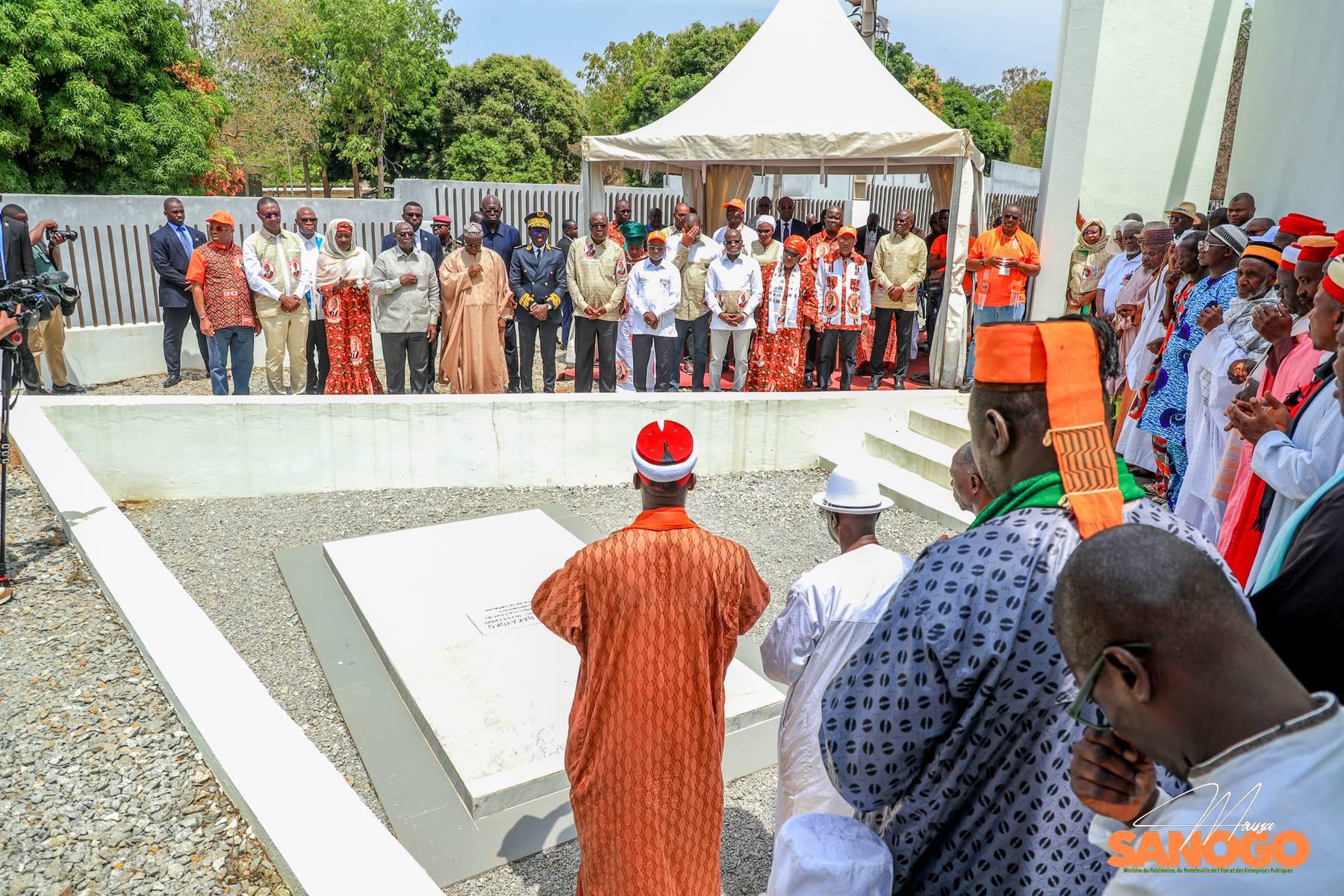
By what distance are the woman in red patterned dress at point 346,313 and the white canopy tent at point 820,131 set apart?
2920 mm

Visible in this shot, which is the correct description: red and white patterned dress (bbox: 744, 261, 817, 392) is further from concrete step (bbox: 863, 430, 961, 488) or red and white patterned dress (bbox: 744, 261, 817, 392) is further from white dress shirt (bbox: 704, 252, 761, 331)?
concrete step (bbox: 863, 430, 961, 488)

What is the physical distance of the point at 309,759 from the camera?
A: 2.97m

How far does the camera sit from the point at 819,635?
8.20 feet

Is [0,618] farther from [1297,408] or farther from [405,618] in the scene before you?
[1297,408]

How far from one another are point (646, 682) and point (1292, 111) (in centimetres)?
834

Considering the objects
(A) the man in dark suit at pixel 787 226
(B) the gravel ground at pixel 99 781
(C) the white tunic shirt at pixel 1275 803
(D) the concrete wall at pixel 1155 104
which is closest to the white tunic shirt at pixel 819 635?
(C) the white tunic shirt at pixel 1275 803

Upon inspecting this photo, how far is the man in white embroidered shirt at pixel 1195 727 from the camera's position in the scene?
906 mm

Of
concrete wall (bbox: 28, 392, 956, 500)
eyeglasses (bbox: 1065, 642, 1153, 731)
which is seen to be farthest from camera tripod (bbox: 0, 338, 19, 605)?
eyeglasses (bbox: 1065, 642, 1153, 731)

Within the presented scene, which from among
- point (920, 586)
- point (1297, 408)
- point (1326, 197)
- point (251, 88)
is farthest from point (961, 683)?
point (251, 88)

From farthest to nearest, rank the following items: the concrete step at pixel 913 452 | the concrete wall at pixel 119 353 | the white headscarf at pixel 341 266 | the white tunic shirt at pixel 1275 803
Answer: the concrete wall at pixel 119 353
the white headscarf at pixel 341 266
the concrete step at pixel 913 452
the white tunic shirt at pixel 1275 803

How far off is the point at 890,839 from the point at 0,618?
14.4 feet

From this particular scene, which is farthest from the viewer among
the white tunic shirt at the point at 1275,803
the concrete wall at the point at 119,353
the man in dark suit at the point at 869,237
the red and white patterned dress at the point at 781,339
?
the man in dark suit at the point at 869,237

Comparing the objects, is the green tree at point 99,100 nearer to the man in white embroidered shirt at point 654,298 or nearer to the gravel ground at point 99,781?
the man in white embroidered shirt at point 654,298

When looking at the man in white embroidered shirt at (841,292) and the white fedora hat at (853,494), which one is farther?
the man in white embroidered shirt at (841,292)
